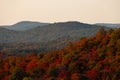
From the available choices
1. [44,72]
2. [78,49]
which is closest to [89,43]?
[78,49]

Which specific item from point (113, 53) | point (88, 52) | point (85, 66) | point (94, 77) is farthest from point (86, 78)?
point (88, 52)

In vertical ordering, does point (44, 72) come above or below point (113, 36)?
below

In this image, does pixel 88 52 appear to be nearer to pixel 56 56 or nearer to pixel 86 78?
pixel 56 56

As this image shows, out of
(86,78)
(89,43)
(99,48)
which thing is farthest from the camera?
(89,43)

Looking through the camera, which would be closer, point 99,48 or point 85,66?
point 85,66

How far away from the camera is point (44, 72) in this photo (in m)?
156

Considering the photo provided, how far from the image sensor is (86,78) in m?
137

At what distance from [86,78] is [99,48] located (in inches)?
1708

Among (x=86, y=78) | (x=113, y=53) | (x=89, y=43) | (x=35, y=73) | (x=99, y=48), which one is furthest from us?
(x=89, y=43)

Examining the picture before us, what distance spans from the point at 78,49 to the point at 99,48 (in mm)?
12705

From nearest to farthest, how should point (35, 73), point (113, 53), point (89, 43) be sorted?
point (35, 73) → point (113, 53) → point (89, 43)

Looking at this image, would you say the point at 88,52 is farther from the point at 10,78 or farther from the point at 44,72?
the point at 10,78

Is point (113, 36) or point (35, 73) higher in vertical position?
point (113, 36)

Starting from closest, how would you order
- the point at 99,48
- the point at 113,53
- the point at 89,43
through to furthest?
1. the point at 113,53
2. the point at 99,48
3. the point at 89,43
